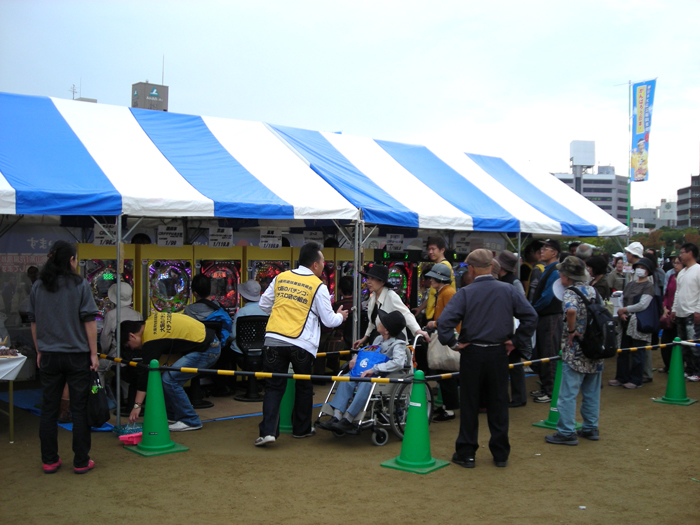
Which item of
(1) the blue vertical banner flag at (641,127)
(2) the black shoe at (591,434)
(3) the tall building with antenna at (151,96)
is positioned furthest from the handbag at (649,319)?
(1) the blue vertical banner flag at (641,127)

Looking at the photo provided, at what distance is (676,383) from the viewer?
8.00 meters

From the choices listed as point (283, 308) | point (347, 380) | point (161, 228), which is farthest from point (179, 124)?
point (347, 380)

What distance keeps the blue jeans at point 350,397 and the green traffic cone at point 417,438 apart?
63 centimetres

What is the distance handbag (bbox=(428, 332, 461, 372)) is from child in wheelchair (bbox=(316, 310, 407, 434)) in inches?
30.9

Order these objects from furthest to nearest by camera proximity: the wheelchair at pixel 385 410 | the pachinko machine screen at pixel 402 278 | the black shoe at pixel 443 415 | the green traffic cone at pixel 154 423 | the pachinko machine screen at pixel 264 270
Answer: the pachinko machine screen at pixel 402 278
the pachinko machine screen at pixel 264 270
the black shoe at pixel 443 415
the wheelchair at pixel 385 410
the green traffic cone at pixel 154 423

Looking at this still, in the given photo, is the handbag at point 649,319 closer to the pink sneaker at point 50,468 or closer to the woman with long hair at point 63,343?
the woman with long hair at point 63,343

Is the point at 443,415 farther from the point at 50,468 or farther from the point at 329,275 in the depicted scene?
the point at 50,468

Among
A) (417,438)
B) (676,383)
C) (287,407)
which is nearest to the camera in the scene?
(417,438)

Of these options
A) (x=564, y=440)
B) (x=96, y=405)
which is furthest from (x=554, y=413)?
(x=96, y=405)

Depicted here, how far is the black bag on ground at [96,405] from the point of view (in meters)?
5.07

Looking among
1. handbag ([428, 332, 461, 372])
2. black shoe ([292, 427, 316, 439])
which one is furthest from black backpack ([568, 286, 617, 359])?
black shoe ([292, 427, 316, 439])

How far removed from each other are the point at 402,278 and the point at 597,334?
15.7 ft

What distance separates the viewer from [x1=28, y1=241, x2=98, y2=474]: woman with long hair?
16.2ft

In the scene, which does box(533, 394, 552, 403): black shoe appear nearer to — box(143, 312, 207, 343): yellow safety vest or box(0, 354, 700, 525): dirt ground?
box(0, 354, 700, 525): dirt ground
